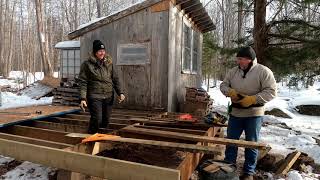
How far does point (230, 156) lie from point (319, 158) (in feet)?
7.50

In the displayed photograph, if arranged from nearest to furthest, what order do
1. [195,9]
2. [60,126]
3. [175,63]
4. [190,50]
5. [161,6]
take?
[60,126], [161,6], [175,63], [195,9], [190,50]

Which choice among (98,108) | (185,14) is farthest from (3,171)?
(185,14)

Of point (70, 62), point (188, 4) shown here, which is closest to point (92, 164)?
point (188, 4)

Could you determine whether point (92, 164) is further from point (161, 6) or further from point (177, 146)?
point (161, 6)

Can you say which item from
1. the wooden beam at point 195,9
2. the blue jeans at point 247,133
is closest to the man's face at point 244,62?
the blue jeans at point 247,133

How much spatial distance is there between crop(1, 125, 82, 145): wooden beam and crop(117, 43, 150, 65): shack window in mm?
3554

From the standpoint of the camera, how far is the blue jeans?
4.42 metres

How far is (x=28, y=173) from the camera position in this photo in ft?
16.1

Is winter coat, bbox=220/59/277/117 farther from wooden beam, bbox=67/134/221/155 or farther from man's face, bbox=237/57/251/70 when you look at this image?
wooden beam, bbox=67/134/221/155

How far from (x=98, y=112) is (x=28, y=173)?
1.46m

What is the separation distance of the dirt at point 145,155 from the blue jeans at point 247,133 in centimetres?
119

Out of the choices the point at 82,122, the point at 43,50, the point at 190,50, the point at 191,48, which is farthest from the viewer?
the point at 43,50

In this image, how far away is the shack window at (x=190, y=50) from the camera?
10.1 m

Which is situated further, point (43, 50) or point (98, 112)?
point (43, 50)
